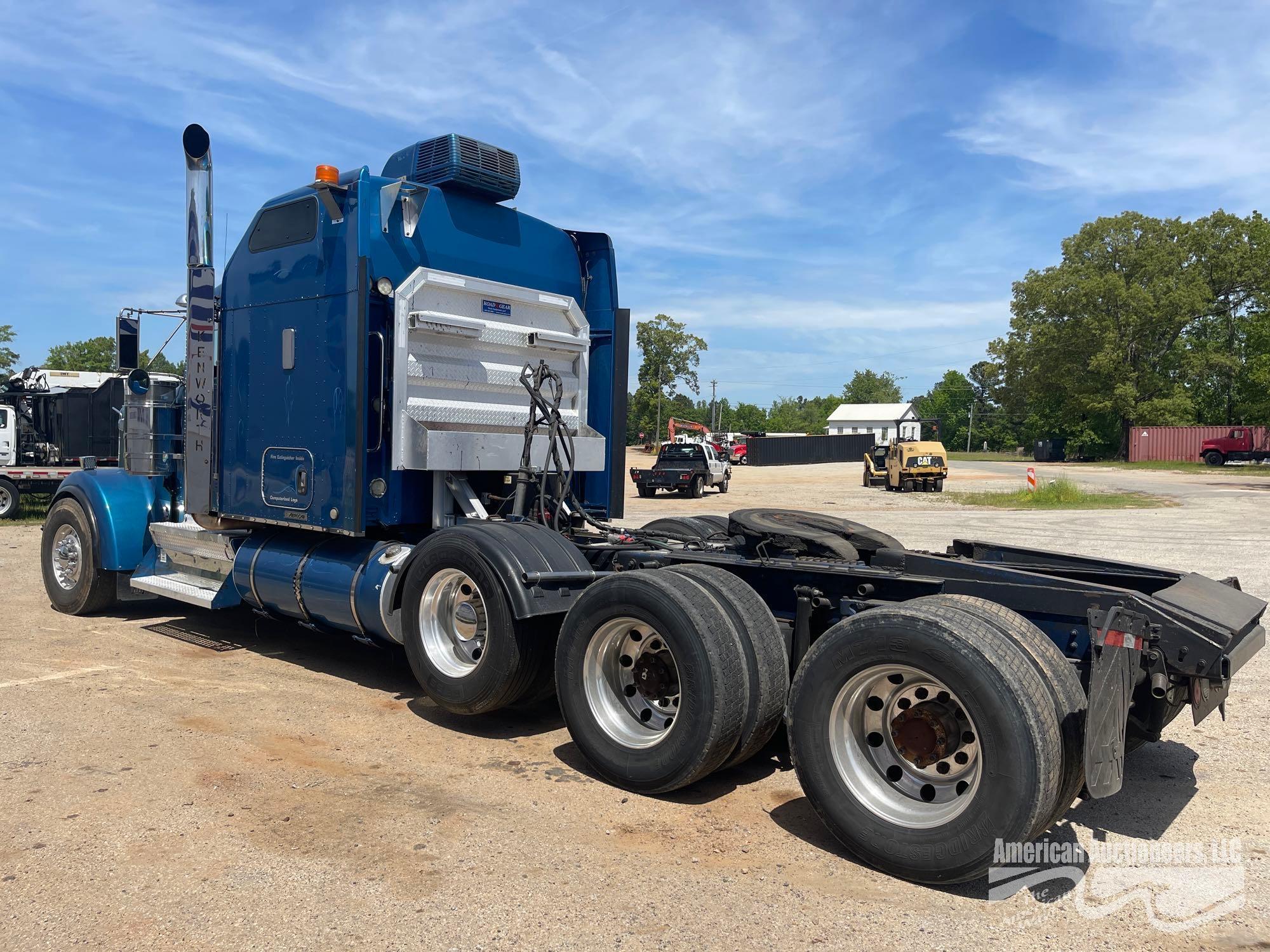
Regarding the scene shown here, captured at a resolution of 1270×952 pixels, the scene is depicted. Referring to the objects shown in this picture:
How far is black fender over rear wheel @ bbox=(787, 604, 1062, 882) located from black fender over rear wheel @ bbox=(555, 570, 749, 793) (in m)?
0.38

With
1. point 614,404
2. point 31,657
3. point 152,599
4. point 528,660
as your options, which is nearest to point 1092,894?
point 528,660

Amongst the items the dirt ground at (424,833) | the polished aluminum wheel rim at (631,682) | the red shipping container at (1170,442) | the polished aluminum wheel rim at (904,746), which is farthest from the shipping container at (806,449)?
the polished aluminum wheel rim at (904,746)

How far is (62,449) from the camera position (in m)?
21.3

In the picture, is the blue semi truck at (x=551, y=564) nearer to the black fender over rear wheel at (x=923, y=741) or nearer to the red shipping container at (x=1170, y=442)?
the black fender over rear wheel at (x=923, y=741)

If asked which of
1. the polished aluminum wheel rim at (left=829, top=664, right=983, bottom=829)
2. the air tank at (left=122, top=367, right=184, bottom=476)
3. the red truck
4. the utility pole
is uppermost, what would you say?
the utility pole

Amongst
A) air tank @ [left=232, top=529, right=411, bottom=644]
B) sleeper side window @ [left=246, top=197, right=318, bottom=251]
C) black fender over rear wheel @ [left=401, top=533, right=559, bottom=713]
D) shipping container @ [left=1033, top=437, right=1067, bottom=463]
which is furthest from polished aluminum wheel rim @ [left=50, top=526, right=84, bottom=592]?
shipping container @ [left=1033, top=437, right=1067, bottom=463]

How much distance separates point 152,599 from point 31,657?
8.13 feet

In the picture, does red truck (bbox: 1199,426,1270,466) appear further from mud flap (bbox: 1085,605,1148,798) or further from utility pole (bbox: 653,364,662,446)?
mud flap (bbox: 1085,605,1148,798)

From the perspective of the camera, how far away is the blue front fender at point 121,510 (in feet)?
27.2

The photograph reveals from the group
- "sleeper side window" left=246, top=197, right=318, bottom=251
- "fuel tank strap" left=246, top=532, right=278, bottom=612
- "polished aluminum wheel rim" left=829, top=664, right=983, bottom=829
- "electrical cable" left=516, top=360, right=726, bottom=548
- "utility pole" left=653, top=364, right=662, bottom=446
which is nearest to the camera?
"polished aluminum wheel rim" left=829, top=664, right=983, bottom=829

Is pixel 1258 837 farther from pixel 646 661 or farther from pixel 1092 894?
pixel 646 661

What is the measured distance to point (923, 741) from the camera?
3785 mm

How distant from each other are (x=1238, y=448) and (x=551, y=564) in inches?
2483

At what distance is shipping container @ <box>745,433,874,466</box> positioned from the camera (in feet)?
234
